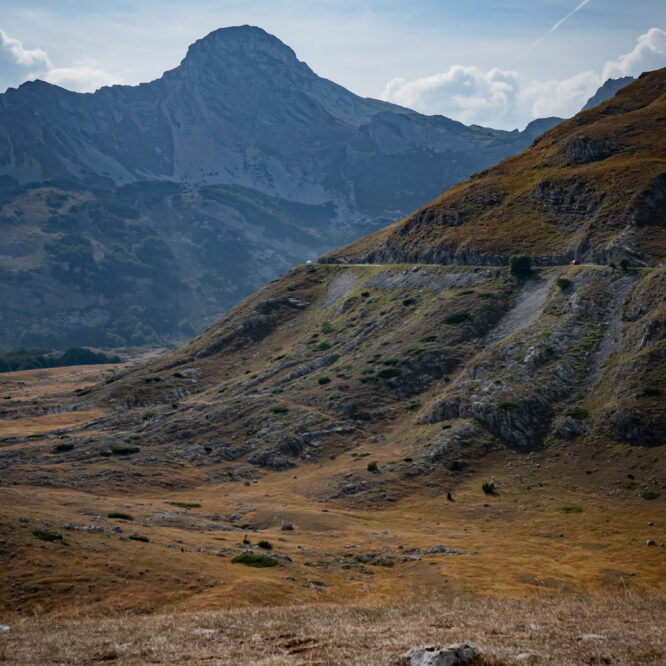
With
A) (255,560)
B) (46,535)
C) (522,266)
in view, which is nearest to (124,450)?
(46,535)

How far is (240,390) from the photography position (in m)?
134

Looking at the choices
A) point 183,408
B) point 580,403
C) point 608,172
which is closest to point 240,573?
point 580,403

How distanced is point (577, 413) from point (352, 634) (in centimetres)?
6854

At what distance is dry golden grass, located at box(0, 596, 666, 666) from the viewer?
27188 mm

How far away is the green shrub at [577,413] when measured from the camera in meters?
91.9

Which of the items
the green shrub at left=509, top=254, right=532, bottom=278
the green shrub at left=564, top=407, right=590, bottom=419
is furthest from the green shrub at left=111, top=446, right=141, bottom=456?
the green shrub at left=509, top=254, right=532, bottom=278

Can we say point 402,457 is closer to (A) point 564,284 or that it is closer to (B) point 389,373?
(B) point 389,373

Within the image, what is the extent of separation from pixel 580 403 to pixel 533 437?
9.03m

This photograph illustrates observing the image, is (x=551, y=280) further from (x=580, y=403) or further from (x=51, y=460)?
(x=51, y=460)

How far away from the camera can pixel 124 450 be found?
106 metres

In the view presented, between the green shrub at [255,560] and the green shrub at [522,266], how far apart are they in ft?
297

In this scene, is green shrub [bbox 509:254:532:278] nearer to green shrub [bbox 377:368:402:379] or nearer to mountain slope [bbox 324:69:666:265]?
mountain slope [bbox 324:69:666:265]

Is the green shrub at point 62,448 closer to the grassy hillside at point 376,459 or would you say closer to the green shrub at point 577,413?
the grassy hillside at point 376,459

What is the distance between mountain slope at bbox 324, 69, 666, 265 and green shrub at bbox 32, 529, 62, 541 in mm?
105850
